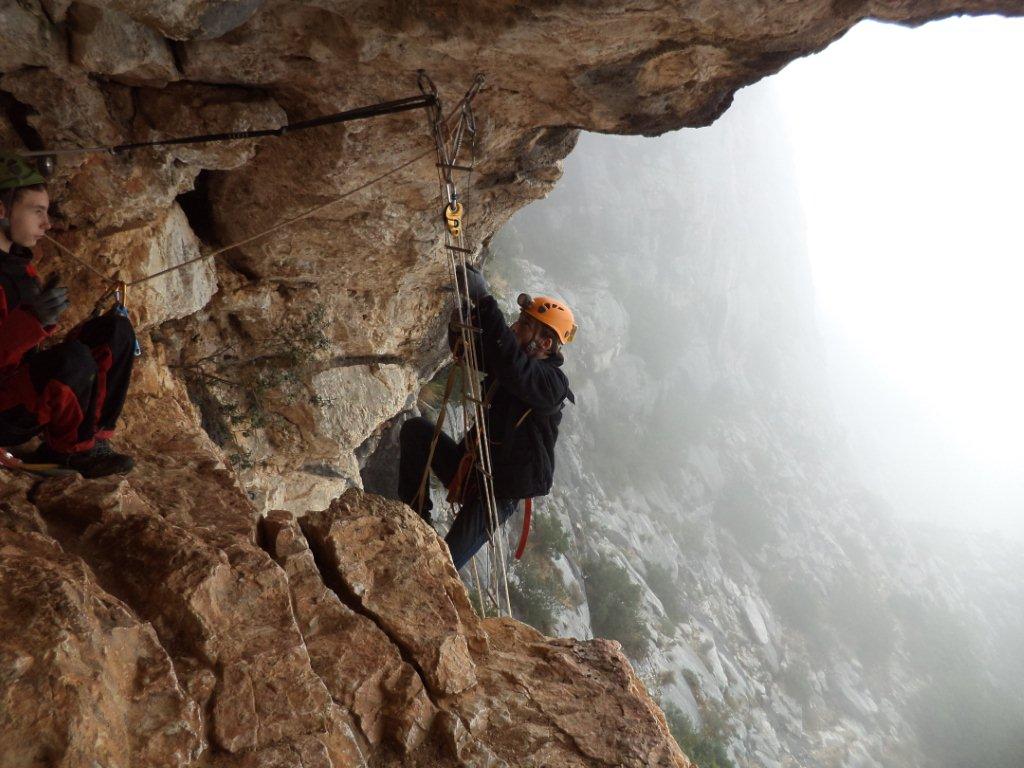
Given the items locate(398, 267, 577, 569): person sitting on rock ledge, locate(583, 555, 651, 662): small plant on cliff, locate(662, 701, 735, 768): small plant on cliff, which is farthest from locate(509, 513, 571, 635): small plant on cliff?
locate(398, 267, 577, 569): person sitting on rock ledge

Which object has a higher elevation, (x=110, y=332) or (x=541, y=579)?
(x=110, y=332)

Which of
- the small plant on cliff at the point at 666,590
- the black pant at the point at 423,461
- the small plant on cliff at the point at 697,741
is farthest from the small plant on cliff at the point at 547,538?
the black pant at the point at 423,461

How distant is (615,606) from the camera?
71.6 ft

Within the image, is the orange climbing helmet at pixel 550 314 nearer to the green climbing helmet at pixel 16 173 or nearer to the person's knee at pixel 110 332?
the person's knee at pixel 110 332

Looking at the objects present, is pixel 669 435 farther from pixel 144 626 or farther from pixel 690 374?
pixel 144 626

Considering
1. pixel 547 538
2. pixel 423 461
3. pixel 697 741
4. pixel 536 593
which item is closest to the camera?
pixel 423 461

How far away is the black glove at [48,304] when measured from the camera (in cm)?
285

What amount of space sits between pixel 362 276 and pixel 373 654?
12.4 ft

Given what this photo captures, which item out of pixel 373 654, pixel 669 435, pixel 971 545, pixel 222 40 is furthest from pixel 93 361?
pixel 971 545

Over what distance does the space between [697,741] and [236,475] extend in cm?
2019

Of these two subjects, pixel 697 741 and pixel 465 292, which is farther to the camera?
pixel 697 741

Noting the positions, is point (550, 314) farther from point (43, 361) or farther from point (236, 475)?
point (43, 361)

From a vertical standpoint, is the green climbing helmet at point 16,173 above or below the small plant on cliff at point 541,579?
above

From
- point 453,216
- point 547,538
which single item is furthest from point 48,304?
point 547,538
